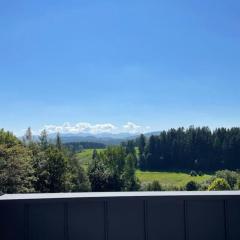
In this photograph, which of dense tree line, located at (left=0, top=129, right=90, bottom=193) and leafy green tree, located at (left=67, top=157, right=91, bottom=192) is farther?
leafy green tree, located at (left=67, top=157, right=91, bottom=192)

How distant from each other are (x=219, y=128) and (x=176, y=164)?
1688cm

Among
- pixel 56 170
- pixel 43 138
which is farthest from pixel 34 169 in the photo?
pixel 43 138

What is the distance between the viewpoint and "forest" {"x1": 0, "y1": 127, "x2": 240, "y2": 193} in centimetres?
3872

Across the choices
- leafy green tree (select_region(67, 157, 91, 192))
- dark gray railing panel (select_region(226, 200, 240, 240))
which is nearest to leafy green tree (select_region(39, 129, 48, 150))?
leafy green tree (select_region(67, 157, 91, 192))

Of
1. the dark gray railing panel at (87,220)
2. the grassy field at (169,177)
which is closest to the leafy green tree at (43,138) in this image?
the grassy field at (169,177)

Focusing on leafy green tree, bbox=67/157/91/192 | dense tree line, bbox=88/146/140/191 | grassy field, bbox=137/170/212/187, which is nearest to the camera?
leafy green tree, bbox=67/157/91/192

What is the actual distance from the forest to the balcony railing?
105ft

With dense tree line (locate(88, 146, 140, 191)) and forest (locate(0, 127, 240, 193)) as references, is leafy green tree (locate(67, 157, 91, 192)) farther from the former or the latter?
dense tree line (locate(88, 146, 140, 191))

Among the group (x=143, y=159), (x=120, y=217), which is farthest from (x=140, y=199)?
(x=143, y=159)

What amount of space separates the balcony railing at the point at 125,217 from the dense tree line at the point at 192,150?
11183cm

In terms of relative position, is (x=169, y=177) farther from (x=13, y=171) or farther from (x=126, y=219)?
(x=126, y=219)

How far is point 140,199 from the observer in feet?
14.4

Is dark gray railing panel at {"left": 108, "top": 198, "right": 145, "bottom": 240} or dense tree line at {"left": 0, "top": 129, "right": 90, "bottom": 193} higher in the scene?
dark gray railing panel at {"left": 108, "top": 198, "right": 145, "bottom": 240}

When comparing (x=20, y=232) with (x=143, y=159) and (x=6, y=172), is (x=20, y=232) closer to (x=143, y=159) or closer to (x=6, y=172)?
(x=6, y=172)
